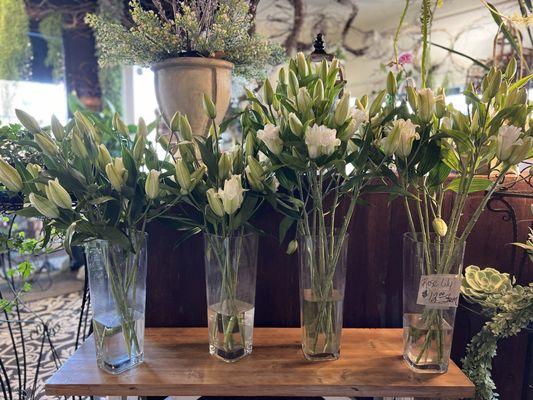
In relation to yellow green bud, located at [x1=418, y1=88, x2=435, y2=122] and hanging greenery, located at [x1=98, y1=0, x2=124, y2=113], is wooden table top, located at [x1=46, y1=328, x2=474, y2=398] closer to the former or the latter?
yellow green bud, located at [x1=418, y1=88, x2=435, y2=122]

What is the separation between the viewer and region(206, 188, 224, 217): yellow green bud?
0.67 meters

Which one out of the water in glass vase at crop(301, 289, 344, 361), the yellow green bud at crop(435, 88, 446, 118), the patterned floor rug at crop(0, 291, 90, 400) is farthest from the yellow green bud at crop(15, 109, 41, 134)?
the patterned floor rug at crop(0, 291, 90, 400)

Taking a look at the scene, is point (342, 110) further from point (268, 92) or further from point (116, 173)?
point (116, 173)

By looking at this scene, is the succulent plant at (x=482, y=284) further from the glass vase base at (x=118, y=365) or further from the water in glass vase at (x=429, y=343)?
the glass vase base at (x=118, y=365)

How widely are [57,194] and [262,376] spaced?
46 cm

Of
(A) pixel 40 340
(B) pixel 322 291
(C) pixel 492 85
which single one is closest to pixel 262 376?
(B) pixel 322 291

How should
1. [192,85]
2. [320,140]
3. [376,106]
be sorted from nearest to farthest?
[320,140], [376,106], [192,85]

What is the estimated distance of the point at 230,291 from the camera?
765 mm

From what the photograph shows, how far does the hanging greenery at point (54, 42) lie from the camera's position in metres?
3.59

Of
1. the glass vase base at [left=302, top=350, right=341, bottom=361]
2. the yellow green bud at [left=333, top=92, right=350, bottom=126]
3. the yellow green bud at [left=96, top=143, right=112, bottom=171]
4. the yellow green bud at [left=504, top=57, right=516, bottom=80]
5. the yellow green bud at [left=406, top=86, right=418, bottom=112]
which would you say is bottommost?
the glass vase base at [left=302, top=350, right=341, bottom=361]

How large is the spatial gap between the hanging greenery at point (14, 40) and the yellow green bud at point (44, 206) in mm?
3643

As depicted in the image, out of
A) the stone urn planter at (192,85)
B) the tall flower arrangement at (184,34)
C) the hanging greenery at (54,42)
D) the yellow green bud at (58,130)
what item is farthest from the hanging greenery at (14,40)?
the yellow green bud at (58,130)

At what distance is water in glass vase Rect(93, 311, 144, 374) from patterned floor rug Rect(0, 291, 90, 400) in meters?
1.08

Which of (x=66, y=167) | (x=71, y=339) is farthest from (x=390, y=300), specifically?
(x=71, y=339)
